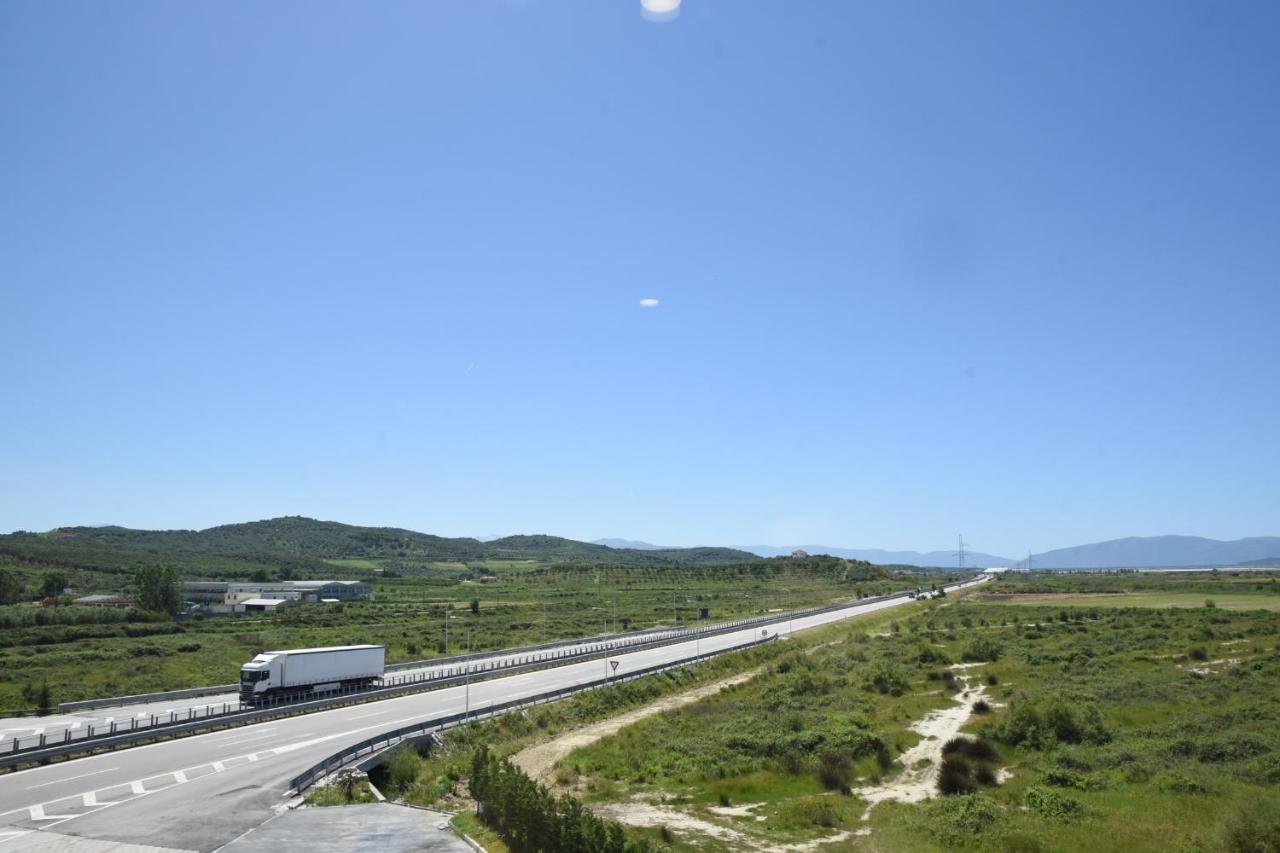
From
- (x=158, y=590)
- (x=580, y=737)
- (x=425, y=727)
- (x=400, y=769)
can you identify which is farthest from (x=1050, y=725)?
(x=158, y=590)

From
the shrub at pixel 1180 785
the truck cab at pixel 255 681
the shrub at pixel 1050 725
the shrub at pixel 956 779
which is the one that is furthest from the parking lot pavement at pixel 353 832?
the shrub at pixel 1050 725

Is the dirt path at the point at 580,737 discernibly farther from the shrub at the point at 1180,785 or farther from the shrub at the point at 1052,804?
the shrub at the point at 1180,785

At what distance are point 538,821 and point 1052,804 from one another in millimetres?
19055

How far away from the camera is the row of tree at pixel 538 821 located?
821 inches

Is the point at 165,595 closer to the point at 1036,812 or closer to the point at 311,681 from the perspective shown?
the point at 311,681

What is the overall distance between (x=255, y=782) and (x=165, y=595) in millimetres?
100763

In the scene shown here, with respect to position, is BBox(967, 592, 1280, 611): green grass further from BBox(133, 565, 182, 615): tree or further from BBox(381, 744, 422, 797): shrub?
BBox(133, 565, 182, 615): tree

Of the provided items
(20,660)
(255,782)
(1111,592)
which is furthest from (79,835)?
(1111,592)

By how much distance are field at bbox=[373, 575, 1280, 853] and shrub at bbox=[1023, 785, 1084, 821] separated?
8 cm

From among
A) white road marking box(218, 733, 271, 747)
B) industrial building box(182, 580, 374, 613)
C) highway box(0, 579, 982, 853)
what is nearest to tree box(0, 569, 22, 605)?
industrial building box(182, 580, 374, 613)

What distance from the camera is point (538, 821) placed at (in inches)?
899

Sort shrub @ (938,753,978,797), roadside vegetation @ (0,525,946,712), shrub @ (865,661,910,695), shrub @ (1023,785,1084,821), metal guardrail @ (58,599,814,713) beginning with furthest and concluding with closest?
1. roadside vegetation @ (0,525,946,712)
2. shrub @ (865,661,910,695)
3. metal guardrail @ (58,599,814,713)
4. shrub @ (938,753,978,797)
5. shrub @ (1023,785,1084,821)

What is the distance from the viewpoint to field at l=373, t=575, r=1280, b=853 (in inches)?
1110

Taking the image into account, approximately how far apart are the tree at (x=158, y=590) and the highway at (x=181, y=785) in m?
80.1
